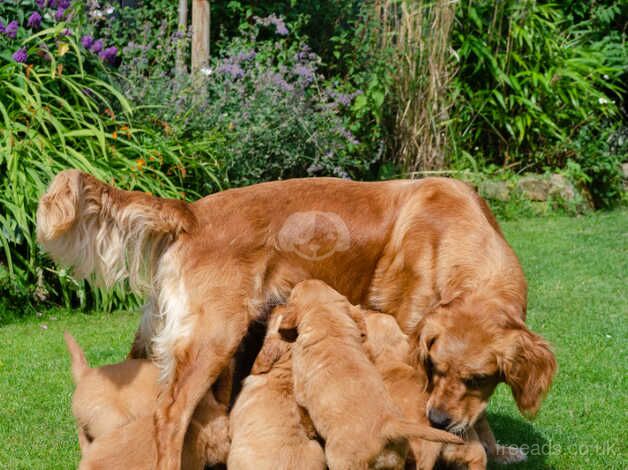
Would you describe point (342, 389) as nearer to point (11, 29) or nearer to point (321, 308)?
point (321, 308)

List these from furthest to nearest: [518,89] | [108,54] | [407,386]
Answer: [518,89], [108,54], [407,386]

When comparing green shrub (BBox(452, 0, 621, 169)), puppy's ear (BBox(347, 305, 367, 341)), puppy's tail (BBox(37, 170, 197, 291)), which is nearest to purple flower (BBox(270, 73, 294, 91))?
green shrub (BBox(452, 0, 621, 169))

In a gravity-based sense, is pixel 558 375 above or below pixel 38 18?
below

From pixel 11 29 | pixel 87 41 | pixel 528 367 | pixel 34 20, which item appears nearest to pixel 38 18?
pixel 34 20

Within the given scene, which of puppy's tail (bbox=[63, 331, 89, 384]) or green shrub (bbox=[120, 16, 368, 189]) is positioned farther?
green shrub (bbox=[120, 16, 368, 189])

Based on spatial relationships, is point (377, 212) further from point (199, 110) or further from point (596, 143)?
point (596, 143)

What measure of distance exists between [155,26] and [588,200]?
5500 millimetres

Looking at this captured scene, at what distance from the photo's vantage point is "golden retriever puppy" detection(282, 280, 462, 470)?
12.9ft

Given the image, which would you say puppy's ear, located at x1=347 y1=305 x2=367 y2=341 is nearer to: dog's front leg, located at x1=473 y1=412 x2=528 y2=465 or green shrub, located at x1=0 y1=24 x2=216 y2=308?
dog's front leg, located at x1=473 y1=412 x2=528 y2=465

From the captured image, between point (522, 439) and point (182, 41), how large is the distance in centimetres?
538

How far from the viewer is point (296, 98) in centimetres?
918

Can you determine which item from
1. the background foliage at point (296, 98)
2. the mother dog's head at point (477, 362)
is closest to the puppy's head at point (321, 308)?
the mother dog's head at point (477, 362)

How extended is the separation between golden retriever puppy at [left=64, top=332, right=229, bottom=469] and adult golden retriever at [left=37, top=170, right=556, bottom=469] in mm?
111

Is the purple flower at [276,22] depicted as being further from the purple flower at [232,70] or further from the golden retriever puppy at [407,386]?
the golden retriever puppy at [407,386]
